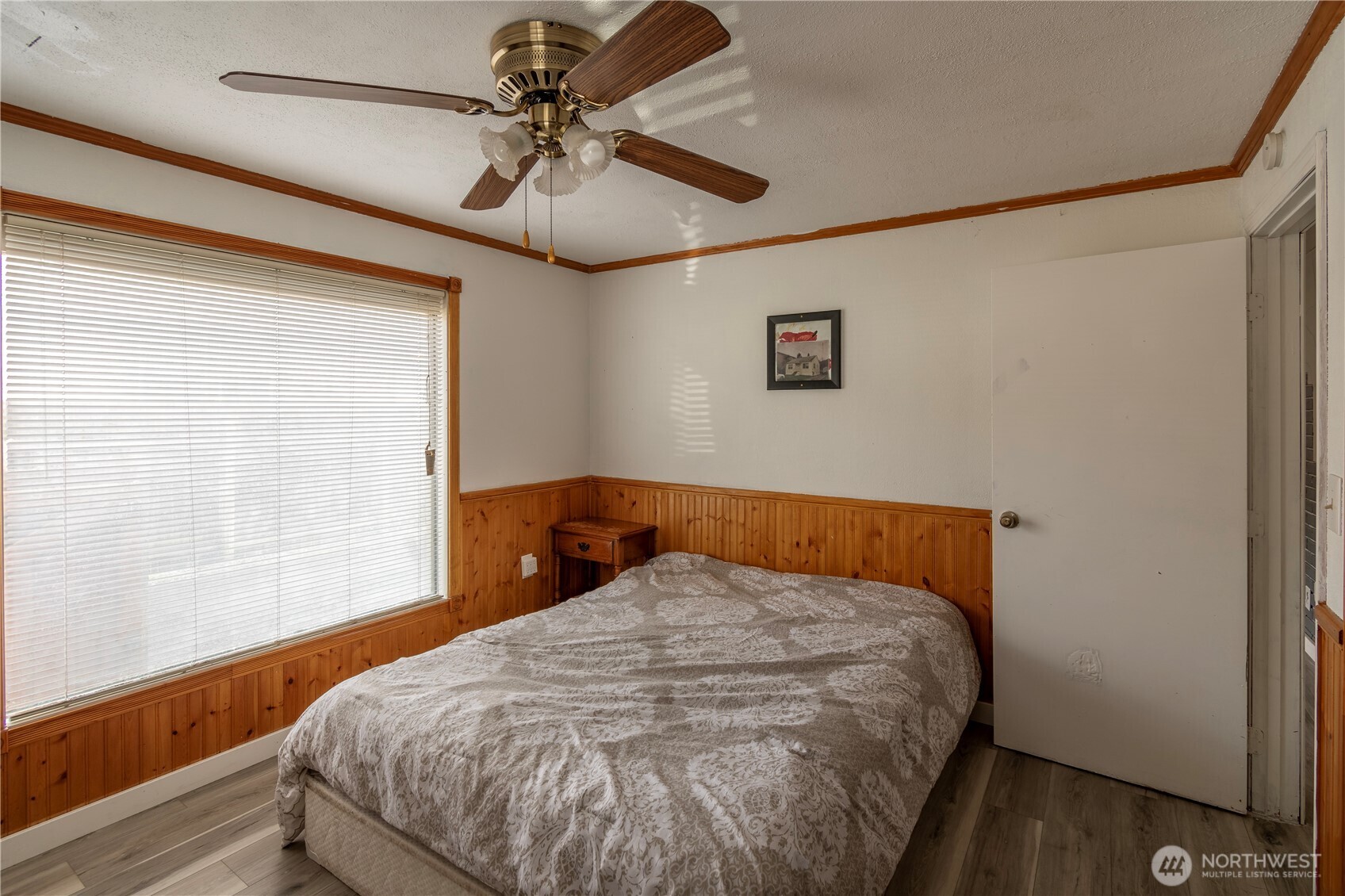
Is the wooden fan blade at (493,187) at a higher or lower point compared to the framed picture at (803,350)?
higher

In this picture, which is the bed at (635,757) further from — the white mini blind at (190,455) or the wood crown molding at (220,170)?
the wood crown molding at (220,170)

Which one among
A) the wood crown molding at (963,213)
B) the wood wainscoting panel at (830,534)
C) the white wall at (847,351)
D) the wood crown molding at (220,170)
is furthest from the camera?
the wood wainscoting panel at (830,534)

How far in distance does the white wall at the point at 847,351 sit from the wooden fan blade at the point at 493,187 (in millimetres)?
1783

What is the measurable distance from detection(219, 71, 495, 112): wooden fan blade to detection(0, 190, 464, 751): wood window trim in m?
1.16

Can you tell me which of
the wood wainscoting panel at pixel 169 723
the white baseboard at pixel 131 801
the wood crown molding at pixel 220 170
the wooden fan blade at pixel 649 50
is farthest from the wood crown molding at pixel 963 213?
the white baseboard at pixel 131 801

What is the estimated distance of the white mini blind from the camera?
209cm

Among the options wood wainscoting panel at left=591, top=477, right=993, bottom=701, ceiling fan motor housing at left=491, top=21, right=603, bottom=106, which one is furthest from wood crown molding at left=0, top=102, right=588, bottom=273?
wood wainscoting panel at left=591, top=477, right=993, bottom=701

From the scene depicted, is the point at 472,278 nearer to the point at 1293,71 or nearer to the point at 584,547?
the point at 584,547

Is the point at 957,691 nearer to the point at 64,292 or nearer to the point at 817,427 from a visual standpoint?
the point at 817,427

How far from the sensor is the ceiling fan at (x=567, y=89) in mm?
1224

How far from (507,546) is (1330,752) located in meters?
3.27

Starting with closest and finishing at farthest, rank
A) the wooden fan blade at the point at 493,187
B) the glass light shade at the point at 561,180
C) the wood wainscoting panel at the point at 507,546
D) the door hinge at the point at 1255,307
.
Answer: the glass light shade at the point at 561,180
the wooden fan blade at the point at 493,187
the door hinge at the point at 1255,307
the wood wainscoting panel at the point at 507,546

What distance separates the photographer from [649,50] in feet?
4.08

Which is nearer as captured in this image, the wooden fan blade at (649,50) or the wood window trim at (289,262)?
the wooden fan blade at (649,50)
